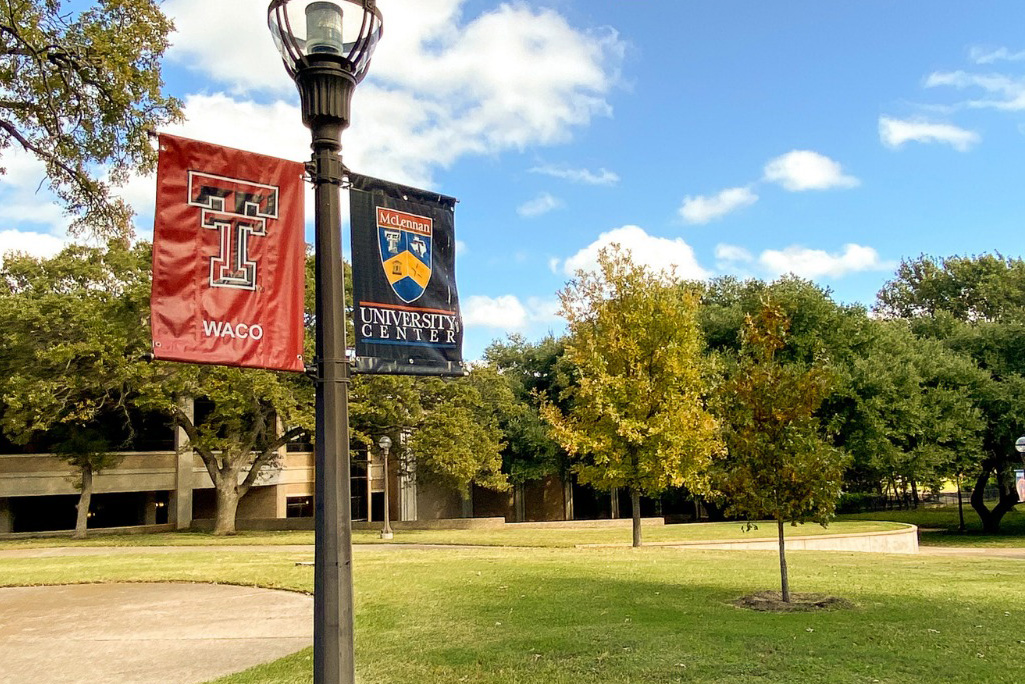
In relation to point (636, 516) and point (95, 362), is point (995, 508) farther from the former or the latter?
point (95, 362)

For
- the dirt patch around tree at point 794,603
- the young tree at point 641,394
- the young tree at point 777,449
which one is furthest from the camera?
the young tree at point 641,394

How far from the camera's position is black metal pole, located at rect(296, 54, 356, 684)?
4172 millimetres

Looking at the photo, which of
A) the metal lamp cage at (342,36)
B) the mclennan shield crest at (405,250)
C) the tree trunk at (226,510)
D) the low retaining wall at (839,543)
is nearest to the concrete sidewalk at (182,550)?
the tree trunk at (226,510)

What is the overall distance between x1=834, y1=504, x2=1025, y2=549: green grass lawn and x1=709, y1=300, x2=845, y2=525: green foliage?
1040 inches

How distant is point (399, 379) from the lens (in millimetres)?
29984

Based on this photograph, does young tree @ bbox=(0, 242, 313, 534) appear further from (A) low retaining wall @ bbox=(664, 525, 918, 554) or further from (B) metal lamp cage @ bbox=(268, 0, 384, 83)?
(B) metal lamp cage @ bbox=(268, 0, 384, 83)

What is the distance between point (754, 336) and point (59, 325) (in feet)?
82.4

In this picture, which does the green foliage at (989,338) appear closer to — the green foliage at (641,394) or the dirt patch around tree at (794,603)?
the green foliage at (641,394)

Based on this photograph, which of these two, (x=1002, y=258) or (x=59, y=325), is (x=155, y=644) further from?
(x=1002, y=258)

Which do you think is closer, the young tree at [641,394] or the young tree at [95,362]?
the young tree at [641,394]

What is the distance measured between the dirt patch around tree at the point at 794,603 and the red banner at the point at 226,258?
7563 millimetres

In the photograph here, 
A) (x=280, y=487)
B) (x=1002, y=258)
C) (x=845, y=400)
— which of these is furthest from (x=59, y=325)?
(x=1002, y=258)

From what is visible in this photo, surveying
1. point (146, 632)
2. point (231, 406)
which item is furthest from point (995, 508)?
point (146, 632)

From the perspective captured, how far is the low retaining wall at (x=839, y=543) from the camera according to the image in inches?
939
